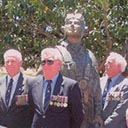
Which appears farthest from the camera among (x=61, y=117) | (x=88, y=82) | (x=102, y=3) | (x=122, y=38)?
(x=122, y=38)

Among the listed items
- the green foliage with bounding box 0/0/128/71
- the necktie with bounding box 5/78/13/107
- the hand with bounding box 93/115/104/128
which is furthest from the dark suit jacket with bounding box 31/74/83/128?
the green foliage with bounding box 0/0/128/71

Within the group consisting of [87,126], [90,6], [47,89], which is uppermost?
[90,6]

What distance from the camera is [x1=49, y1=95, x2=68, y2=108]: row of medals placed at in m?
5.03

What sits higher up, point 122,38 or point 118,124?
point 122,38

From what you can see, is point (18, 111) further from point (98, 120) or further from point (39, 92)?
point (98, 120)

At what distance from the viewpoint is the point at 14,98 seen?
5.20 m

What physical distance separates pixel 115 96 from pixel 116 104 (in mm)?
90

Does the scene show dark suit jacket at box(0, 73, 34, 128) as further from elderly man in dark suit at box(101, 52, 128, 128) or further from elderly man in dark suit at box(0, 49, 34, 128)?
elderly man in dark suit at box(101, 52, 128, 128)

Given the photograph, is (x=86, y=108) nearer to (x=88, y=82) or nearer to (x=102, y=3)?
(x=88, y=82)

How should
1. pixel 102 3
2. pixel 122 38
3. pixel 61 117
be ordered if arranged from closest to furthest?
pixel 61 117 < pixel 102 3 < pixel 122 38

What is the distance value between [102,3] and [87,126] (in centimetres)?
204

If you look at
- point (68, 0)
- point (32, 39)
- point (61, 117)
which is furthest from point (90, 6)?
point (61, 117)

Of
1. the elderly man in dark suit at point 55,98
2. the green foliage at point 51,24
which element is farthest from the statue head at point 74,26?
the green foliage at point 51,24

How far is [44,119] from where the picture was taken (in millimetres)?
5074
